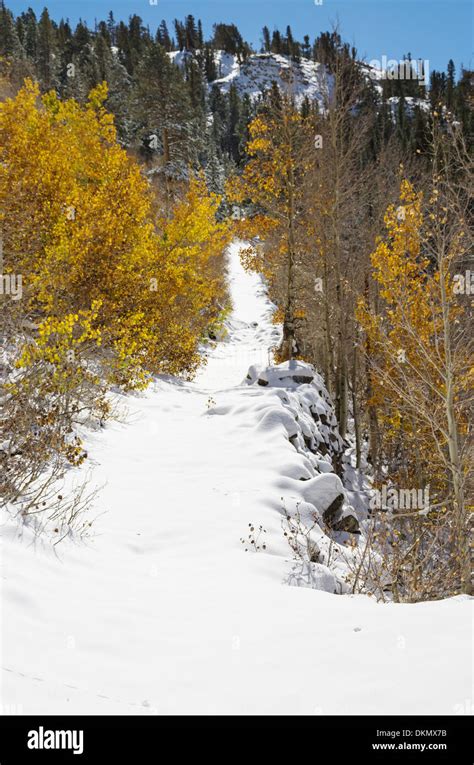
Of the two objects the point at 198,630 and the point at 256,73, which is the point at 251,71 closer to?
the point at 256,73

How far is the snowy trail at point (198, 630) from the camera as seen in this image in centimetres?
252

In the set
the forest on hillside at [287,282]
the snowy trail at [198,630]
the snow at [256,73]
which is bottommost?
the snowy trail at [198,630]

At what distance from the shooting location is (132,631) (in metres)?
3.45

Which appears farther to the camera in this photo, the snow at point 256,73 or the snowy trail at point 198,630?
the snow at point 256,73

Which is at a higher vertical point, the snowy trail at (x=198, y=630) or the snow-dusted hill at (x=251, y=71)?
the snow-dusted hill at (x=251, y=71)

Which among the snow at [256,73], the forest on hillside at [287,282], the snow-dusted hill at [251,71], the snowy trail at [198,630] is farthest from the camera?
the snow-dusted hill at [251,71]

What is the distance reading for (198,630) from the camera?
3697mm

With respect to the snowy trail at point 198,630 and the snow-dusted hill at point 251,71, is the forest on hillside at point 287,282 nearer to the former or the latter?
the snowy trail at point 198,630
